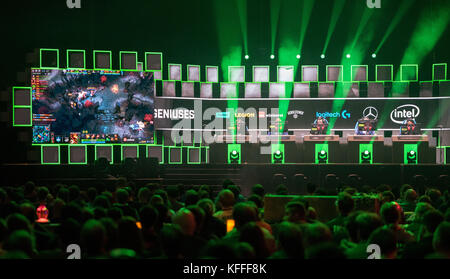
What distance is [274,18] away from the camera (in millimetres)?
19781

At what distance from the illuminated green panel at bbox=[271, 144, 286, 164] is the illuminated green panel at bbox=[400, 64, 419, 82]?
5805 mm

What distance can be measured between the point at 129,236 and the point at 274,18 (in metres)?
16.5

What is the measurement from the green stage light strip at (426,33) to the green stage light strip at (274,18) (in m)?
5.13

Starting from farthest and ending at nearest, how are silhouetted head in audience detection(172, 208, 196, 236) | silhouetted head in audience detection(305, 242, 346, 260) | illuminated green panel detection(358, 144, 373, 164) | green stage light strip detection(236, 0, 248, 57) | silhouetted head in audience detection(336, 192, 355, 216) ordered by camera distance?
green stage light strip detection(236, 0, 248, 57), illuminated green panel detection(358, 144, 373, 164), silhouetted head in audience detection(336, 192, 355, 216), silhouetted head in audience detection(172, 208, 196, 236), silhouetted head in audience detection(305, 242, 346, 260)

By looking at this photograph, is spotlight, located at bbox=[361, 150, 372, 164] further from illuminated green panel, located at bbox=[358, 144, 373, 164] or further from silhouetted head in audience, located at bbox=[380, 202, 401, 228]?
silhouetted head in audience, located at bbox=[380, 202, 401, 228]

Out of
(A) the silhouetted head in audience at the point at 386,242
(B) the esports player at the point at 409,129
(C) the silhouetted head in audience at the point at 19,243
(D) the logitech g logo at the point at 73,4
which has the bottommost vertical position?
(A) the silhouetted head in audience at the point at 386,242

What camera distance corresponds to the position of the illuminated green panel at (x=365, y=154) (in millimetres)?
18359

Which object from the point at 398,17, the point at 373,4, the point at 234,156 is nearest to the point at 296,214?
the point at 234,156

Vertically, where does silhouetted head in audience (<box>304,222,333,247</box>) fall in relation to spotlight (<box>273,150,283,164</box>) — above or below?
below

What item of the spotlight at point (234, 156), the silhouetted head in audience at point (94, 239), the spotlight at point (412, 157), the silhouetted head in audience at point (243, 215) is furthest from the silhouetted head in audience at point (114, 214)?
the spotlight at point (412, 157)

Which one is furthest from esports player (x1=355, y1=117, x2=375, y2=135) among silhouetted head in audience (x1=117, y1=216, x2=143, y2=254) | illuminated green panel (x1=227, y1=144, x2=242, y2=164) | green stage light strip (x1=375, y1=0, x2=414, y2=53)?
silhouetted head in audience (x1=117, y1=216, x2=143, y2=254)

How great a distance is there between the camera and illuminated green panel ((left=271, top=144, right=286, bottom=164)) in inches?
737

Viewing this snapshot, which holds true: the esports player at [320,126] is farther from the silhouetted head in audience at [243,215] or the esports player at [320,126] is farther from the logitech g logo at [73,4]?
the silhouetted head in audience at [243,215]

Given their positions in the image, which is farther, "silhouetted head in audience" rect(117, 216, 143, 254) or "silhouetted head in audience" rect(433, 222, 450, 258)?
"silhouetted head in audience" rect(117, 216, 143, 254)
